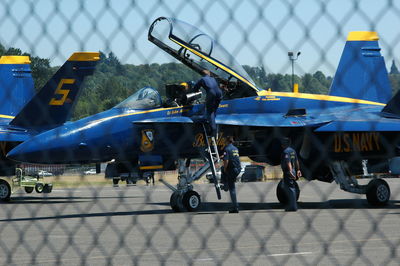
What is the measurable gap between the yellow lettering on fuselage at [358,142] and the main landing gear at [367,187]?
48cm

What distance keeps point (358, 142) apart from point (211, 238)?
6.30 meters

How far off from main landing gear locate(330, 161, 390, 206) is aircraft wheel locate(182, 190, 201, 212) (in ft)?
11.3

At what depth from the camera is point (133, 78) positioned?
4480 mm

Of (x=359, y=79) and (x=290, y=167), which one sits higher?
(x=359, y=79)

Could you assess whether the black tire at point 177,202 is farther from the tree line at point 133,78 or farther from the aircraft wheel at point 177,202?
the tree line at point 133,78

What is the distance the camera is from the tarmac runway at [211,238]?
29.1 ft

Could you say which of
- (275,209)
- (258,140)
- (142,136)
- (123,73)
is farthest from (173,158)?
(123,73)

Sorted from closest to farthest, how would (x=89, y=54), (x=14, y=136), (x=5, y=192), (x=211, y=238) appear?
(x=89, y=54), (x=211, y=238), (x=14, y=136), (x=5, y=192)

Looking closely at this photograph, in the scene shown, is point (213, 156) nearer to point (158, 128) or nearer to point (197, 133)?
point (197, 133)

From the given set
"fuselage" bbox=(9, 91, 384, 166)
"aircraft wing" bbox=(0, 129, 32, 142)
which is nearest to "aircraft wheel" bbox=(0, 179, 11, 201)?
"aircraft wing" bbox=(0, 129, 32, 142)

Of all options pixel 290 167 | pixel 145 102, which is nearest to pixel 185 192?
A: pixel 145 102

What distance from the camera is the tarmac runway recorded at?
8.88m

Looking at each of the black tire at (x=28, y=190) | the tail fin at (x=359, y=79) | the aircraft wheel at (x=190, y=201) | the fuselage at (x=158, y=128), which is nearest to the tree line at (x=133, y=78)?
the tail fin at (x=359, y=79)

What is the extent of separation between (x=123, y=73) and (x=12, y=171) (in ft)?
61.7
